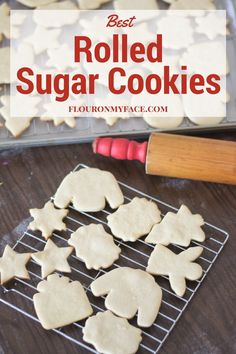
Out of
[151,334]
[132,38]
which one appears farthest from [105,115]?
[151,334]


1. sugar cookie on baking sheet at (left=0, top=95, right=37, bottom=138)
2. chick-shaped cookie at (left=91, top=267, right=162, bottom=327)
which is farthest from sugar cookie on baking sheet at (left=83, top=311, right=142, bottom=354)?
sugar cookie on baking sheet at (left=0, top=95, right=37, bottom=138)

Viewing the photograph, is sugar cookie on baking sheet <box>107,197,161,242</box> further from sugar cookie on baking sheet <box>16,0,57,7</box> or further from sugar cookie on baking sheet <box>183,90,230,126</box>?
sugar cookie on baking sheet <box>16,0,57,7</box>

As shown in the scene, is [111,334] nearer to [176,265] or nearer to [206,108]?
[176,265]

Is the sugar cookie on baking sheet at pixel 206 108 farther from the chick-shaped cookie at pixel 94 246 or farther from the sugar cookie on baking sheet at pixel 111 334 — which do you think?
the sugar cookie on baking sheet at pixel 111 334

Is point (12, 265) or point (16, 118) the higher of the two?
point (16, 118)

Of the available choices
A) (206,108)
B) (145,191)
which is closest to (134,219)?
(145,191)
